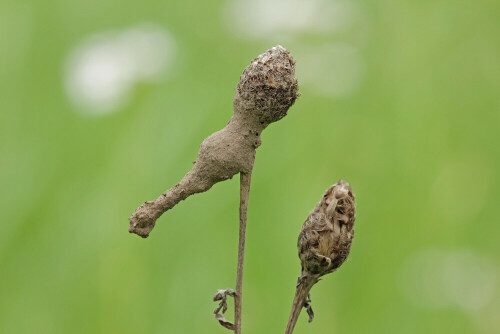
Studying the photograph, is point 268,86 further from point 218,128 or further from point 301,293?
point 218,128

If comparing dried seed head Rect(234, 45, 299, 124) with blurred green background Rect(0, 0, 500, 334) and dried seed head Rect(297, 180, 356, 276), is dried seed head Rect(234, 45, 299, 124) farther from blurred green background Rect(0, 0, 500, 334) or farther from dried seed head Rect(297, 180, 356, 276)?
blurred green background Rect(0, 0, 500, 334)

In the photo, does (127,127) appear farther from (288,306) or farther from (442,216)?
(442,216)

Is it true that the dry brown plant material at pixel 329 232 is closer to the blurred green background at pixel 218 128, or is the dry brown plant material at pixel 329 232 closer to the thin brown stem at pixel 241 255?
the thin brown stem at pixel 241 255

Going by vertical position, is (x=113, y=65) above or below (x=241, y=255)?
above

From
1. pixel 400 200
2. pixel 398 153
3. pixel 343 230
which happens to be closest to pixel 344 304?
pixel 400 200

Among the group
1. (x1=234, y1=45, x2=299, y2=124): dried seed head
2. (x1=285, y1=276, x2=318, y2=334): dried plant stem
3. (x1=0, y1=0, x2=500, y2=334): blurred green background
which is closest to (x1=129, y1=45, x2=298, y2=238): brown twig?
(x1=234, y1=45, x2=299, y2=124): dried seed head

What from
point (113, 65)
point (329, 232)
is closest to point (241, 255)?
point (329, 232)
